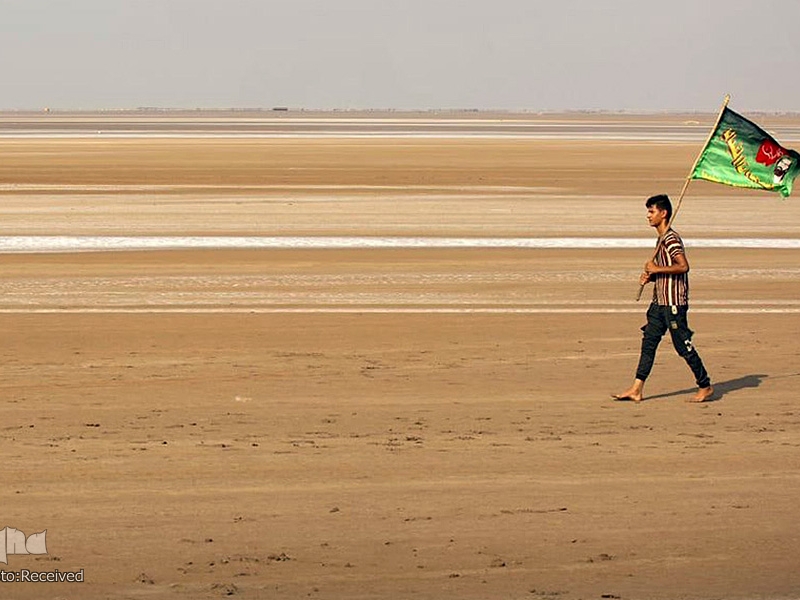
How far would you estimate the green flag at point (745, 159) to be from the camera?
11.3 meters

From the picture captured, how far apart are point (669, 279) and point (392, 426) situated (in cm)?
256

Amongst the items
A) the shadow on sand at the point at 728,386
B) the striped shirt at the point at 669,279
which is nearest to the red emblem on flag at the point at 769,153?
the striped shirt at the point at 669,279

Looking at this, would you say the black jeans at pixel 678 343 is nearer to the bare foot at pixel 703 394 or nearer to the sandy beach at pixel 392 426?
the bare foot at pixel 703 394

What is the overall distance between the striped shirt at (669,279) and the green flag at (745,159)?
35.6 inches

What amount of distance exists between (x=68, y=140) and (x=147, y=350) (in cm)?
5592

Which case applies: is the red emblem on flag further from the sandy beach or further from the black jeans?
the sandy beach

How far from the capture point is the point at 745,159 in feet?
37.7

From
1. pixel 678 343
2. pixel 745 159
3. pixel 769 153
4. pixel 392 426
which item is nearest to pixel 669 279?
pixel 678 343

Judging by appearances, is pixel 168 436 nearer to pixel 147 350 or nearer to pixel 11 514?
pixel 11 514

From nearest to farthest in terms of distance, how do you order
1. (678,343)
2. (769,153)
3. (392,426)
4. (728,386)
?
(392,426), (678,343), (769,153), (728,386)

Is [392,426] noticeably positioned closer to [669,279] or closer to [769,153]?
[669,279]

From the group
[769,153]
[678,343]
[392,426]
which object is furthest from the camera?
[769,153]

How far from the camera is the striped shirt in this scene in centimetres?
1091

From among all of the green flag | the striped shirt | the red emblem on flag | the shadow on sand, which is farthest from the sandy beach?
the red emblem on flag
